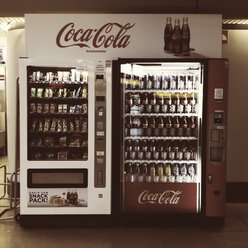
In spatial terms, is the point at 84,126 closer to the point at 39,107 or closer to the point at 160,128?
the point at 39,107

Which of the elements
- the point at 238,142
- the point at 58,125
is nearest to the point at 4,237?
the point at 58,125

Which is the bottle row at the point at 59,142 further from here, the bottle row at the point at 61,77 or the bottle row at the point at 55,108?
the bottle row at the point at 61,77

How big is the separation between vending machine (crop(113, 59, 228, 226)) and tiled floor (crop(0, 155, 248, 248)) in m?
0.20

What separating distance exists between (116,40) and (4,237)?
277cm

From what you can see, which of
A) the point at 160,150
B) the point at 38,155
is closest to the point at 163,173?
the point at 160,150

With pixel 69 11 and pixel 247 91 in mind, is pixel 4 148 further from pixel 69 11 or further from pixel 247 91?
pixel 247 91

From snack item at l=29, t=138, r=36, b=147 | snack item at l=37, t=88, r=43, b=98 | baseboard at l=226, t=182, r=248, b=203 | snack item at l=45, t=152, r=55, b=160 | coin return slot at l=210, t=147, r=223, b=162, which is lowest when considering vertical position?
baseboard at l=226, t=182, r=248, b=203

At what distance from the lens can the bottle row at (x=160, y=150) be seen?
458 centimetres

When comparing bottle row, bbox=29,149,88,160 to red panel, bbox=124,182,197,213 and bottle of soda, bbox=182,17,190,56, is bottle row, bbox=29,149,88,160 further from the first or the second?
bottle of soda, bbox=182,17,190,56

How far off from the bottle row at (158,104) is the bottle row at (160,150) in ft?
1.38

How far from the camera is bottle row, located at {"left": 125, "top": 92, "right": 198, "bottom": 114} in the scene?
4.54m

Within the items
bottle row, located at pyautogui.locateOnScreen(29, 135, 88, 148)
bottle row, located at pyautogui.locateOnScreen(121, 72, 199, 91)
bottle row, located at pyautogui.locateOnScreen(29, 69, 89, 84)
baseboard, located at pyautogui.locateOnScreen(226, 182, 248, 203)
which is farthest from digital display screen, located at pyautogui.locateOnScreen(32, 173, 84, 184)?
baseboard, located at pyautogui.locateOnScreen(226, 182, 248, 203)

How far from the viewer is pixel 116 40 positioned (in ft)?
15.0

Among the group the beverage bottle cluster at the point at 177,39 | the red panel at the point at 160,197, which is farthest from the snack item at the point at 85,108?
the beverage bottle cluster at the point at 177,39
